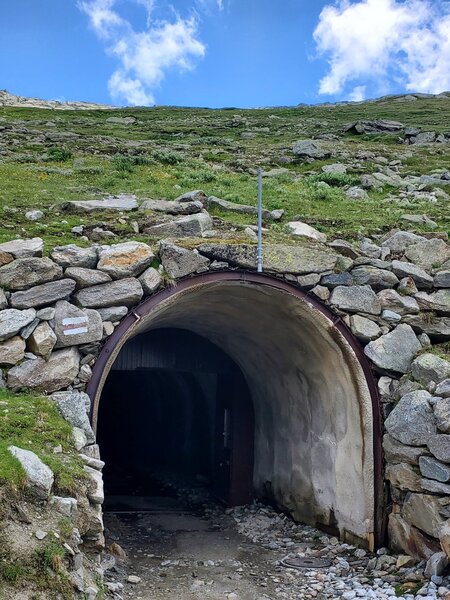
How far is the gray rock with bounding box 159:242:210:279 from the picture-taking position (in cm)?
870

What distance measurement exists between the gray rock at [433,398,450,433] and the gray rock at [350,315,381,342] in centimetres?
148

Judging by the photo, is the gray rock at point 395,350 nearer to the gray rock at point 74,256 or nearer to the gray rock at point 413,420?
the gray rock at point 413,420

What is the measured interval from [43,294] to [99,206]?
11.5 ft

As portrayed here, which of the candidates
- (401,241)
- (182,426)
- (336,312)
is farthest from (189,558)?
(182,426)

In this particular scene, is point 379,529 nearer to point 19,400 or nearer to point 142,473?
point 19,400

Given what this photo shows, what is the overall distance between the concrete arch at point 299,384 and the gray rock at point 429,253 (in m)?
1.82

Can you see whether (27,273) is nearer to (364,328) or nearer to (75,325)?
(75,325)

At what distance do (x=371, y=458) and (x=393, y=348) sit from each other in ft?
5.03

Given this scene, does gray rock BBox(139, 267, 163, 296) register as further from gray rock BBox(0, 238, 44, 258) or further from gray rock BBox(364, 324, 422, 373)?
gray rock BBox(364, 324, 422, 373)

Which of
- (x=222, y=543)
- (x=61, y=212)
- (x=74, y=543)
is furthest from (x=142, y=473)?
(x=74, y=543)

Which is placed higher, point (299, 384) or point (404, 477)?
point (299, 384)

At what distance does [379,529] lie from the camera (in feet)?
28.7

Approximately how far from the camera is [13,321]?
25.1 feet

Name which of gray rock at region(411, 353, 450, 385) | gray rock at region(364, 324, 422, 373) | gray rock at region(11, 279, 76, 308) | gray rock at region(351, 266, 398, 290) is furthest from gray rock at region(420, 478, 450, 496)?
gray rock at region(11, 279, 76, 308)
